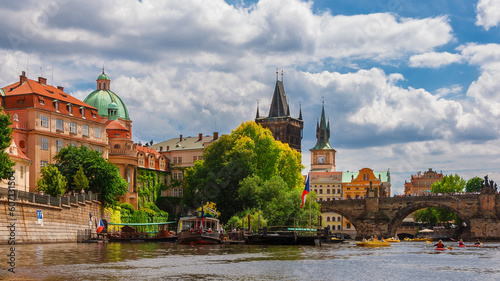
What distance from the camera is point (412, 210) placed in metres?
120

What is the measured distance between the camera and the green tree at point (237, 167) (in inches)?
3627

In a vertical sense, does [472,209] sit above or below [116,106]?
below

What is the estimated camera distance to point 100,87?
4995 inches

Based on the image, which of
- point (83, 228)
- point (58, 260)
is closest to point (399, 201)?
point (83, 228)

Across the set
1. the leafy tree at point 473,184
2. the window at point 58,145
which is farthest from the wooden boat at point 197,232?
the leafy tree at point 473,184

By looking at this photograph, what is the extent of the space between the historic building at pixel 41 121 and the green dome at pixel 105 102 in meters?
27.2

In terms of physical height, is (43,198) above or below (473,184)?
below

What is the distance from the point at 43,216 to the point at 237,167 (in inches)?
1284

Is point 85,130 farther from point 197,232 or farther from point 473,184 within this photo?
point 473,184

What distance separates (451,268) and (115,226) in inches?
2138

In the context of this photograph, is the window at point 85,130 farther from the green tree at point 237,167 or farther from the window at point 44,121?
the green tree at point 237,167

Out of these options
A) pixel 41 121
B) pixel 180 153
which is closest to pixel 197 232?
pixel 41 121

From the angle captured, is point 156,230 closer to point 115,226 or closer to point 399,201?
point 115,226

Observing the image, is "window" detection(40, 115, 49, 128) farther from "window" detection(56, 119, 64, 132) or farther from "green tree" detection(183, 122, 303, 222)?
"green tree" detection(183, 122, 303, 222)
